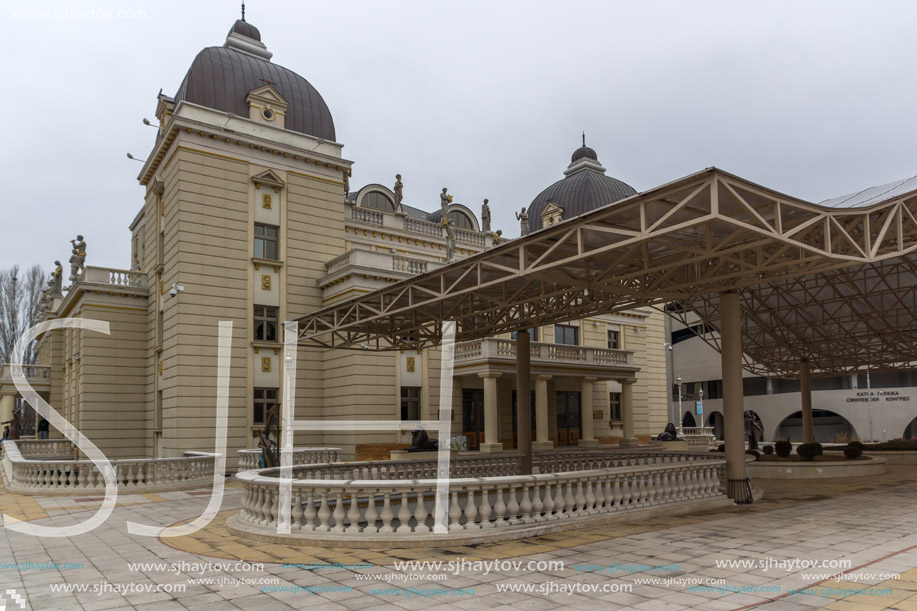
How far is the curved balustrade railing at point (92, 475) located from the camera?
1845 cm

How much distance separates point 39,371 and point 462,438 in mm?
29703

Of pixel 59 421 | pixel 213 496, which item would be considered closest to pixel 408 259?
pixel 213 496

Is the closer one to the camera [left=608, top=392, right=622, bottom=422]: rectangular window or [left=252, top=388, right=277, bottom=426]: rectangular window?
[left=252, top=388, right=277, bottom=426]: rectangular window

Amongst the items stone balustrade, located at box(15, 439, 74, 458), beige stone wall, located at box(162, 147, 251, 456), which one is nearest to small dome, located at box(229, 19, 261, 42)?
beige stone wall, located at box(162, 147, 251, 456)

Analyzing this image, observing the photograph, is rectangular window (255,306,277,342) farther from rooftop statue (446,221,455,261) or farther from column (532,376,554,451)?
column (532,376,554,451)

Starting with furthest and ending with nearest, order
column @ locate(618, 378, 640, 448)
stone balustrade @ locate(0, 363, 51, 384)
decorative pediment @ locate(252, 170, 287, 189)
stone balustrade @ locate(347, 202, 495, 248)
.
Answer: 1. stone balustrade @ locate(0, 363, 51, 384)
2. column @ locate(618, 378, 640, 448)
3. stone balustrade @ locate(347, 202, 495, 248)
4. decorative pediment @ locate(252, 170, 287, 189)

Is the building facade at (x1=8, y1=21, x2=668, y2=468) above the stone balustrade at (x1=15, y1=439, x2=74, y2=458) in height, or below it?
above

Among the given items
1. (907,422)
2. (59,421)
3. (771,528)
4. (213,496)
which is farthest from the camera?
(907,422)

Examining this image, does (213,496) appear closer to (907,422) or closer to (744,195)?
(744,195)

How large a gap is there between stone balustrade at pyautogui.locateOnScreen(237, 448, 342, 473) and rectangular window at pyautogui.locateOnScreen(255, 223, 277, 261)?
893 cm

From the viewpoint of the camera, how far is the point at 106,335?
1164 inches

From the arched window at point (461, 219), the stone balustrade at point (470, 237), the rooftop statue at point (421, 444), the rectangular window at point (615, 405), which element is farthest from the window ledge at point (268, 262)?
the rectangular window at point (615, 405)

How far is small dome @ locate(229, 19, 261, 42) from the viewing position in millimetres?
30266

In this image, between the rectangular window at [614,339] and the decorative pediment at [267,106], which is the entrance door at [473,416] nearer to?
the rectangular window at [614,339]
